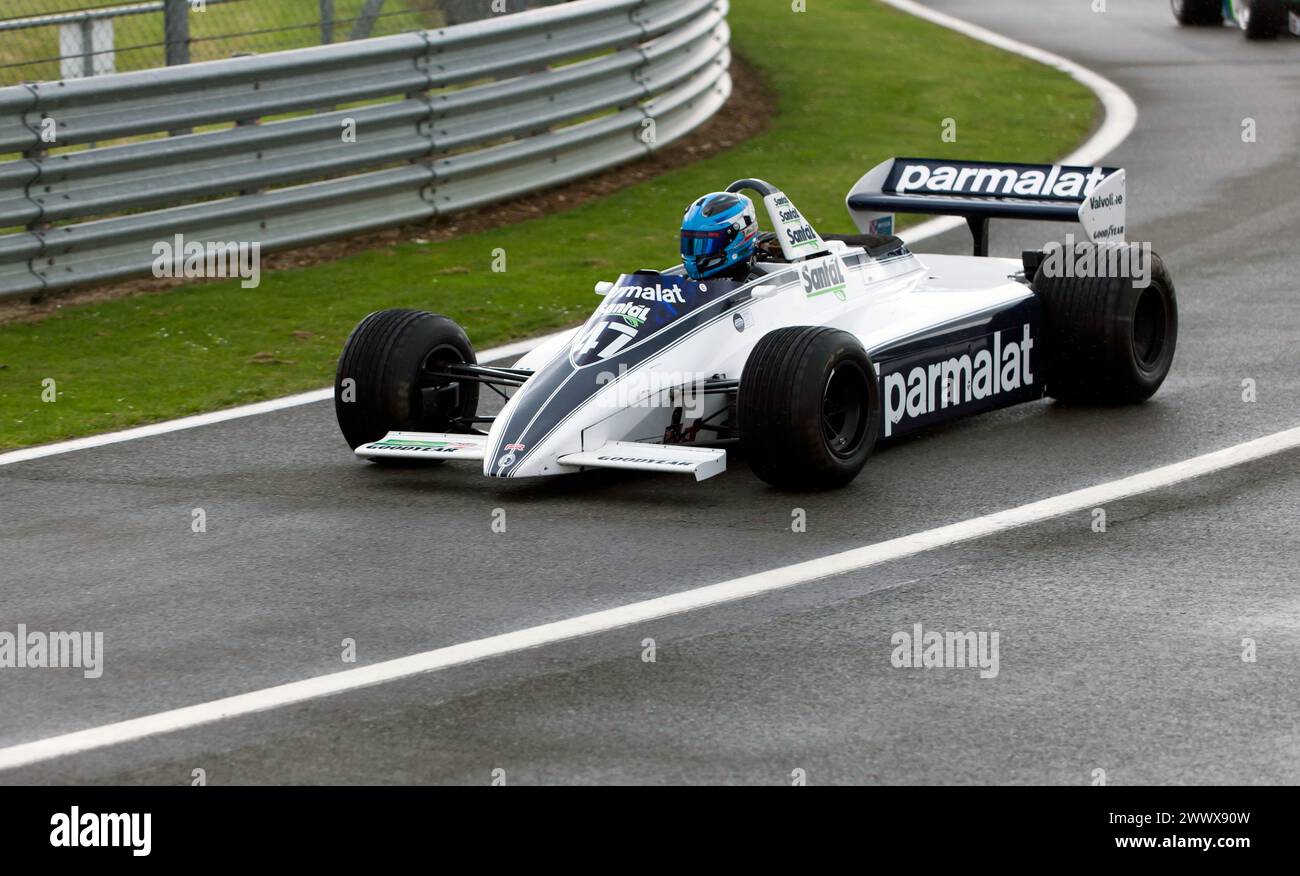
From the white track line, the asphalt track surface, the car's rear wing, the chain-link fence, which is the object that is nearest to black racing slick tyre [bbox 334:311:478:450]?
the asphalt track surface

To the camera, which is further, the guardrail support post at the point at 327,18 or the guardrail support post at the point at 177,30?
the guardrail support post at the point at 327,18

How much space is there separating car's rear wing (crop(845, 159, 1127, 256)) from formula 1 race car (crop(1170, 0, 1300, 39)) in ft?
46.8

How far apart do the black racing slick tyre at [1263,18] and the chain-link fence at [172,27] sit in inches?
410

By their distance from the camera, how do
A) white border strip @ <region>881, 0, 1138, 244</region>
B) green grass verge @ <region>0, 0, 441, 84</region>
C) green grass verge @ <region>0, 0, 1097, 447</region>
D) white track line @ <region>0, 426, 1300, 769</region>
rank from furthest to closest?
white border strip @ <region>881, 0, 1138, 244</region> < green grass verge @ <region>0, 0, 441, 84</region> < green grass verge @ <region>0, 0, 1097, 447</region> < white track line @ <region>0, 426, 1300, 769</region>

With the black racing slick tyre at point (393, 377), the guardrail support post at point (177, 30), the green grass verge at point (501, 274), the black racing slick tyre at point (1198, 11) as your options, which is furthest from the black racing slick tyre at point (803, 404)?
the black racing slick tyre at point (1198, 11)

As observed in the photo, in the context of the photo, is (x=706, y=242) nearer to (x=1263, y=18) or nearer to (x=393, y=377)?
(x=393, y=377)

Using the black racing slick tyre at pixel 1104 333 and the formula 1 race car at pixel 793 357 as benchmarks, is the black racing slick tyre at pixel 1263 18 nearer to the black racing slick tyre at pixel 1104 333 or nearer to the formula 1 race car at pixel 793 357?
the formula 1 race car at pixel 793 357

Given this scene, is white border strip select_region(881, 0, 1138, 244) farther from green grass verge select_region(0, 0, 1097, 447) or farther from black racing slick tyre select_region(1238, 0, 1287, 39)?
black racing slick tyre select_region(1238, 0, 1287, 39)

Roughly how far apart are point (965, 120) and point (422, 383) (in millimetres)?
10493

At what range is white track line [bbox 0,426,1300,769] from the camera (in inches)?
236

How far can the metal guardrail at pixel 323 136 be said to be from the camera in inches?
495

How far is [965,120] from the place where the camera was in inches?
733
